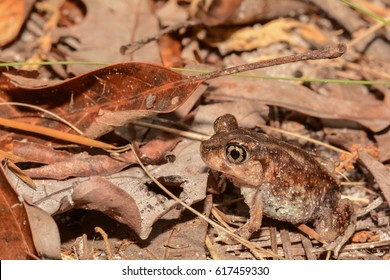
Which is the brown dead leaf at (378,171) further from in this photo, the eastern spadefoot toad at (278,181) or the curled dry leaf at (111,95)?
the curled dry leaf at (111,95)

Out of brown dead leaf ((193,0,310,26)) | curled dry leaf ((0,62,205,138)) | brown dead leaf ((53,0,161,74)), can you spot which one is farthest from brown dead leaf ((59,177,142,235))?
brown dead leaf ((193,0,310,26))

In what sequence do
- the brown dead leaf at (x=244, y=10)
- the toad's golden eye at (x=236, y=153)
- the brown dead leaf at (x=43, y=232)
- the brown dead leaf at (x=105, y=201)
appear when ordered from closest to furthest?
the brown dead leaf at (x=43, y=232) < the brown dead leaf at (x=105, y=201) < the toad's golden eye at (x=236, y=153) < the brown dead leaf at (x=244, y=10)

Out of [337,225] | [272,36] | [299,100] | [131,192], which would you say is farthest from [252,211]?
[272,36]

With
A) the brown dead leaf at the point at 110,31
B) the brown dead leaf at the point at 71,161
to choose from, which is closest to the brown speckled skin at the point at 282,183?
the brown dead leaf at the point at 71,161

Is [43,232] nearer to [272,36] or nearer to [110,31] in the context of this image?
[110,31]

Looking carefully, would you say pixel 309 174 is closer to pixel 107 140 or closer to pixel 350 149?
pixel 350 149

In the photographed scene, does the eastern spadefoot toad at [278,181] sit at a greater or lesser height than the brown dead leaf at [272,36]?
lesser
